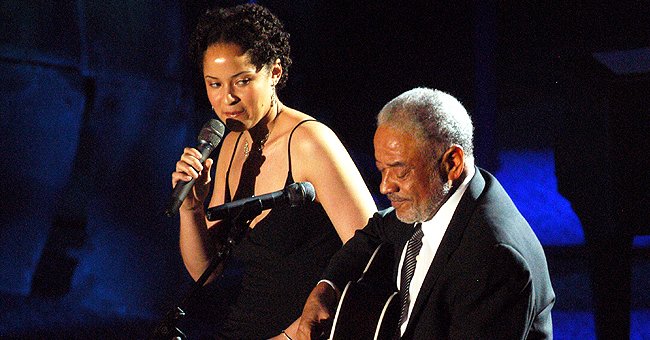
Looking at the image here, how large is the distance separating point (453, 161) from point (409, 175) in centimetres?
12

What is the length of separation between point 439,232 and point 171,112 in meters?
3.40

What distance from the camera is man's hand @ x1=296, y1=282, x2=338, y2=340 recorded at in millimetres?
2295

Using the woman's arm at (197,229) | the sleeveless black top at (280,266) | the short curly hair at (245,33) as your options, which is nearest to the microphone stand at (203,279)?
the sleeveless black top at (280,266)

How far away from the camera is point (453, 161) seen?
2113mm

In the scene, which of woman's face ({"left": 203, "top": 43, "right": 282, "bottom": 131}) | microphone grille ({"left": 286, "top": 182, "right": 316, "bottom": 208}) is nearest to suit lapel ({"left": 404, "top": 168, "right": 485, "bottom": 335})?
microphone grille ({"left": 286, "top": 182, "right": 316, "bottom": 208})

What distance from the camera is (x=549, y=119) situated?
4.39 meters

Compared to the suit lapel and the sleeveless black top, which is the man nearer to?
the suit lapel

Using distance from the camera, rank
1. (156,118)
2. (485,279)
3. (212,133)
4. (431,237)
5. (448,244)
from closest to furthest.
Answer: (485,279) → (448,244) → (431,237) → (212,133) → (156,118)

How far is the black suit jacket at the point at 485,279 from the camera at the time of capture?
72.6 inches

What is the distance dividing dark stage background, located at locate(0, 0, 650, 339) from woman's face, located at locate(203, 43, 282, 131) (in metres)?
1.67

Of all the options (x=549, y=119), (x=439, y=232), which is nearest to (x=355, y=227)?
(x=439, y=232)

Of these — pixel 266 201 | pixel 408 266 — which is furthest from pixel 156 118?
pixel 408 266

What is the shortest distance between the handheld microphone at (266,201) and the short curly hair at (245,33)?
57 centimetres

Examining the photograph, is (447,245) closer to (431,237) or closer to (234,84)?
(431,237)
